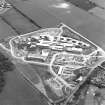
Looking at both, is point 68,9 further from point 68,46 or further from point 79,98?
point 79,98

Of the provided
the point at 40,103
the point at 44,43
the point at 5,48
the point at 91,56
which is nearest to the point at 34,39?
the point at 44,43

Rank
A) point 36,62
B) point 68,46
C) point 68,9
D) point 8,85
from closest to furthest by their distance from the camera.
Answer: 1. point 8,85
2. point 36,62
3. point 68,46
4. point 68,9

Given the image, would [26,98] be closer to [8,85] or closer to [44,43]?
[8,85]

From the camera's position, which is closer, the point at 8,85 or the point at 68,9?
the point at 8,85

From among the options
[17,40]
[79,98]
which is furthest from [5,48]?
[79,98]

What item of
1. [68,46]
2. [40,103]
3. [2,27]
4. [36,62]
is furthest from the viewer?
[2,27]

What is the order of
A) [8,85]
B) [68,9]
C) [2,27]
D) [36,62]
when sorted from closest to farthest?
[8,85], [36,62], [2,27], [68,9]
